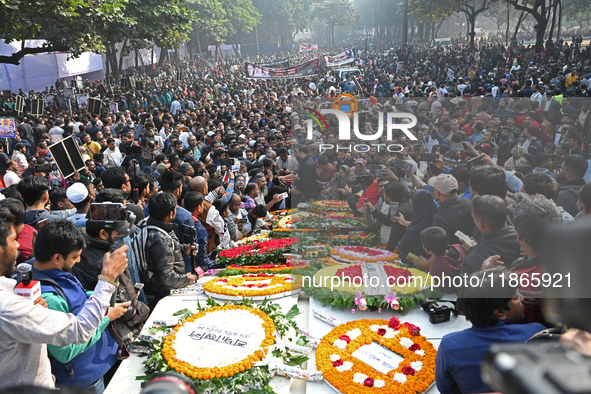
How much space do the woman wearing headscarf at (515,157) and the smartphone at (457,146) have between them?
16.6 inches

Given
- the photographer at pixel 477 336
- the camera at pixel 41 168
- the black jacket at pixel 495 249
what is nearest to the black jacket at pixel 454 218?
the black jacket at pixel 495 249

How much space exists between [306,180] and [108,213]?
80.6 inches

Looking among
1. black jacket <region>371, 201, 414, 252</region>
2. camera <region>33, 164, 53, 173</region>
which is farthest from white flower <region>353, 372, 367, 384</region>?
camera <region>33, 164, 53, 173</region>

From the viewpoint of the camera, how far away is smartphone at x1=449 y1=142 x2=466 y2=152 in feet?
14.7

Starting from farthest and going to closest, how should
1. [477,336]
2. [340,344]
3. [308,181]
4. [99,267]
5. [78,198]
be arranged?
[78,198], [308,181], [340,344], [99,267], [477,336]

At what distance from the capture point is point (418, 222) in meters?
4.39

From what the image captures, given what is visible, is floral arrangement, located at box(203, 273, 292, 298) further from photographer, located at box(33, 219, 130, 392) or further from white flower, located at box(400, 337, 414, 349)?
photographer, located at box(33, 219, 130, 392)

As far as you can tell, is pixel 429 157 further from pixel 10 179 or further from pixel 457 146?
pixel 10 179

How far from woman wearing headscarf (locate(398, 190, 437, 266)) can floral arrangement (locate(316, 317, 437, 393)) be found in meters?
0.81

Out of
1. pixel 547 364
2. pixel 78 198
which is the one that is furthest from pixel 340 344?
pixel 78 198

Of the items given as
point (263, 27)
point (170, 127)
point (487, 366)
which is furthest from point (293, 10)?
point (487, 366)

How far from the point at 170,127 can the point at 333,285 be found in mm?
12027

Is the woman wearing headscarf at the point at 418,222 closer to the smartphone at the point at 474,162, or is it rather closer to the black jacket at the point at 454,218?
the black jacket at the point at 454,218

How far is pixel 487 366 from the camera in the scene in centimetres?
93
